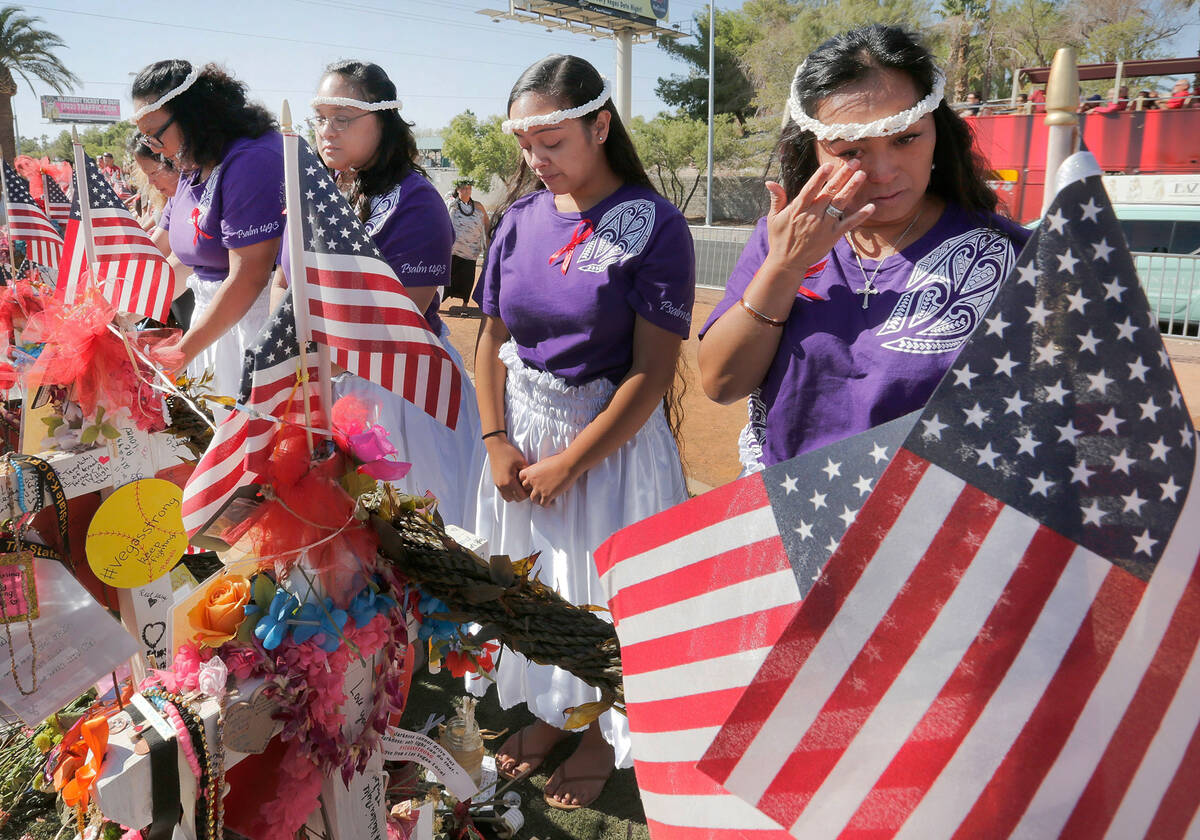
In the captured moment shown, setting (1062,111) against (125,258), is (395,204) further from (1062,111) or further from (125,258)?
(1062,111)

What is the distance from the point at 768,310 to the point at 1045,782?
92 centimetres

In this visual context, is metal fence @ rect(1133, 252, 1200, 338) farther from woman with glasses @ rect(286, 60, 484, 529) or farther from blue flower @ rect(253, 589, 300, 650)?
blue flower @ rect(253, 589, 300, 650)

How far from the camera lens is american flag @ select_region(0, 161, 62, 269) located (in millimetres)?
4453

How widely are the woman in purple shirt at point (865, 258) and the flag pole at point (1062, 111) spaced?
571 millimetres

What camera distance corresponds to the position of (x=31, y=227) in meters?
4.52

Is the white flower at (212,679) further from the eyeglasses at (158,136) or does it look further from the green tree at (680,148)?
the green tree at (680,148)

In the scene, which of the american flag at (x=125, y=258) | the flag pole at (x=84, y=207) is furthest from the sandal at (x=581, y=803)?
the american flag at (x=125, y=258)

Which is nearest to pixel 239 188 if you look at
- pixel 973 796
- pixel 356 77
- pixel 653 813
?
pixel 356 77

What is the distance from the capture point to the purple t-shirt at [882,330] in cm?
153

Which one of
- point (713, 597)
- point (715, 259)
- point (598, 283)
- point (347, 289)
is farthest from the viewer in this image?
point (715, 259)

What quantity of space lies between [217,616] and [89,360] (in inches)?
44.3

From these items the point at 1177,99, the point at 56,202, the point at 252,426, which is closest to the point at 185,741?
the point at 252,426

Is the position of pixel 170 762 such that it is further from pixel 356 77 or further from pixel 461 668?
pixel 356 77

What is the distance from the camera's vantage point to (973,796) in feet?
3.12
